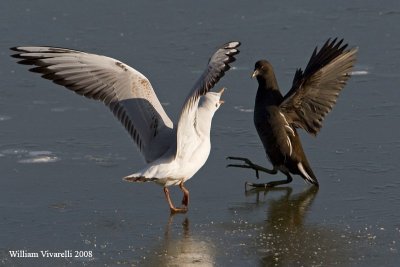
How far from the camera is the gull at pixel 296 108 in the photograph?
7.07m

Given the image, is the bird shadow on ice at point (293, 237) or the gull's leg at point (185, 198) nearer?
the bird shadow on ice at point (293, 237)

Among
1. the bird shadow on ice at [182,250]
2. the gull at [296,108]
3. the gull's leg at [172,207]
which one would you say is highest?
the gull at [296,108]

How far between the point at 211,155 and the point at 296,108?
2.43 feet

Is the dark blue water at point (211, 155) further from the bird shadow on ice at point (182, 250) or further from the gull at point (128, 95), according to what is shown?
the gull at point (128, 95)

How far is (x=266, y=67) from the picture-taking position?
7570 millimetres

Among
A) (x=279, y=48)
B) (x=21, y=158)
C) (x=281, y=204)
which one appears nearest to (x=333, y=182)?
(x=281, y=204)

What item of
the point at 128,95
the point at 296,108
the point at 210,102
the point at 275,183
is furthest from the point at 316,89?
the point at 128,95

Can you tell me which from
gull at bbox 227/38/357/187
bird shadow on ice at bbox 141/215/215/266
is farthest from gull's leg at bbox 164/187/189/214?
gull at bbox 227/38/357/187

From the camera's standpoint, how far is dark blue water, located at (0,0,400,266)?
5.68 m

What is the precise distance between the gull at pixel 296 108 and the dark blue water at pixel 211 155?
19 cm

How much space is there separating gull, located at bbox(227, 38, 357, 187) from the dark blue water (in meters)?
0.19

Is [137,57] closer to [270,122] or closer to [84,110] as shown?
[84,110]


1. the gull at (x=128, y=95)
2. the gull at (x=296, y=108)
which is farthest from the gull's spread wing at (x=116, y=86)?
the gull at (x=296, y=108)

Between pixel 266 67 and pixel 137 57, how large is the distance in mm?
2274
